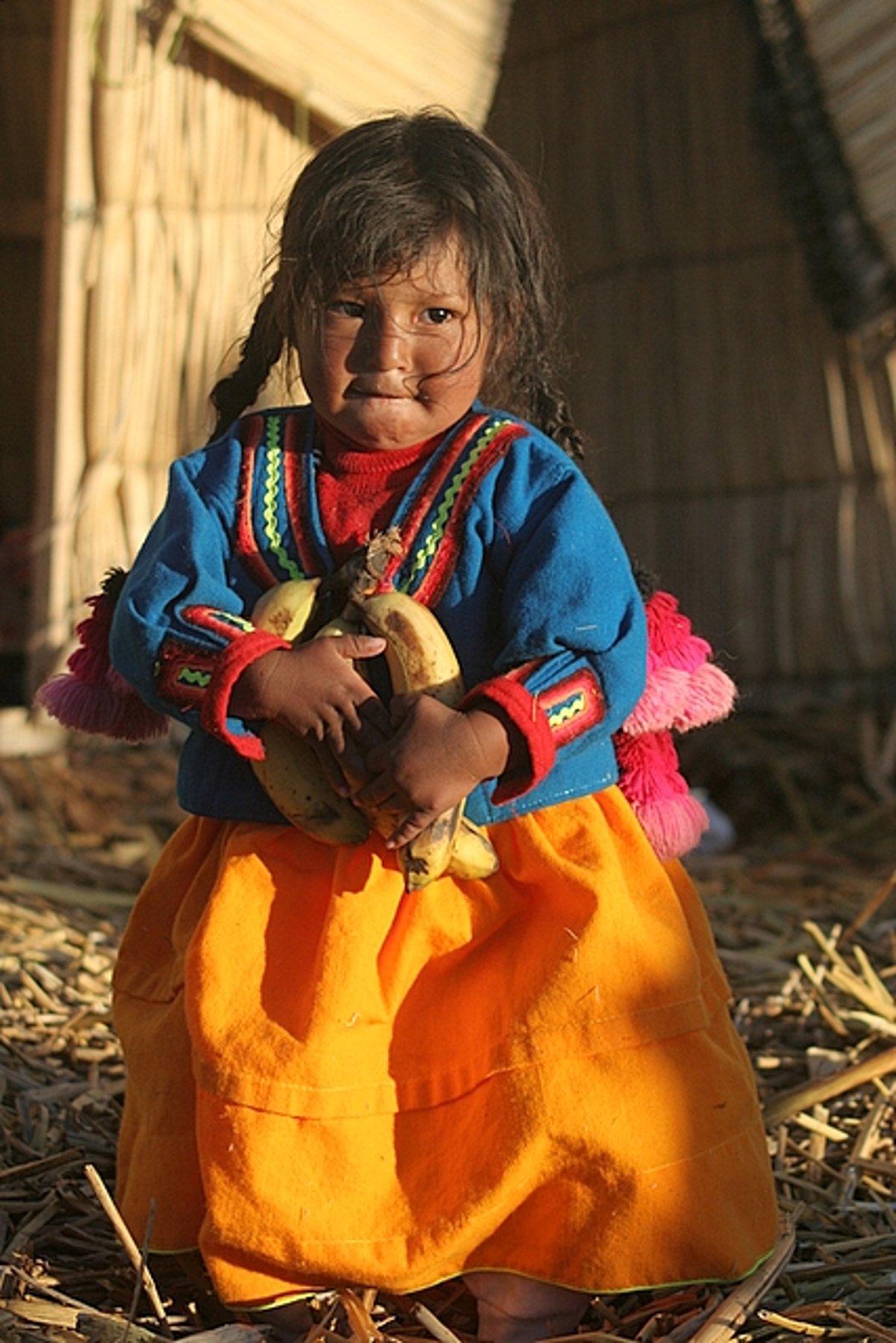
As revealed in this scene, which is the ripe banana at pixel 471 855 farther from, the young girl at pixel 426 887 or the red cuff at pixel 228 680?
the red cuff at pixel 228 680

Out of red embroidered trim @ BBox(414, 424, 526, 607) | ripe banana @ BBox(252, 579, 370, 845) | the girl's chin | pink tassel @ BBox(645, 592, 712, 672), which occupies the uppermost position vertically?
the girl's chin

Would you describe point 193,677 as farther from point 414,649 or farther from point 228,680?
point 414,649

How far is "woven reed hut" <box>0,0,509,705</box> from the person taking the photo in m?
3.99

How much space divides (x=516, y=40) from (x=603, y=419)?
3.93ft

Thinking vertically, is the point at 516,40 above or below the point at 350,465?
Answer: above

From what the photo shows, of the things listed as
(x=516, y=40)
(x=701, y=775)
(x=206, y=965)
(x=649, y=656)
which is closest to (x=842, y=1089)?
(x=649, y=656)

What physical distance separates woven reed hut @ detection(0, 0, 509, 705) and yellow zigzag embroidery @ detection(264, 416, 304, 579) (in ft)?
7.11

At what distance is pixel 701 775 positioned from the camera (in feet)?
14.9

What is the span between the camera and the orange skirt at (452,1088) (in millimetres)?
1759

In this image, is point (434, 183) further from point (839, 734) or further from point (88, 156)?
point (839, 734)

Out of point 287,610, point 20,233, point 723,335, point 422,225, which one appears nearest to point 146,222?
point 723,335

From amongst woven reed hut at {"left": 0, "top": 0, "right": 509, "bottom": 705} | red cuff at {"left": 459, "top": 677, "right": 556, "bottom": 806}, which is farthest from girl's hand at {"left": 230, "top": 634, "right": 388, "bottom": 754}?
woven reed hut at {"left": 0, "top": 0, "right": 509, "bottom": 705}

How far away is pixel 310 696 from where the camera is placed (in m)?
1.75

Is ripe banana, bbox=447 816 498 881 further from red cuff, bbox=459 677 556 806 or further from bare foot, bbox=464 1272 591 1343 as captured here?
bare foot, bbox=464 1272 591 1343
